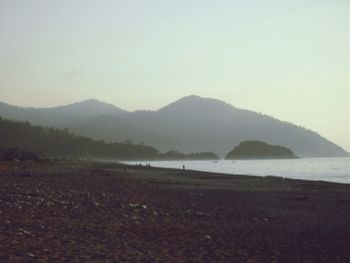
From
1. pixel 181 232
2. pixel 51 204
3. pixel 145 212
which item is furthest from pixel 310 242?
pixel 51 204

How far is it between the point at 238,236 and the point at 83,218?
5582 millimetres

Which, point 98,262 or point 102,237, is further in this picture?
point 102,237

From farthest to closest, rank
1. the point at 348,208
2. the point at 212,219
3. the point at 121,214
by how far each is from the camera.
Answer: the point at 348,208, the point at 212,219, the point at 121,214

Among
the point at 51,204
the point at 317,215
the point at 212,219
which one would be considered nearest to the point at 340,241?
the point at 212,219

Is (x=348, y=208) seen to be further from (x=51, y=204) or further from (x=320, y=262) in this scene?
(x=51, y=204)

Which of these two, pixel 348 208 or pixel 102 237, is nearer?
pixel 102 237

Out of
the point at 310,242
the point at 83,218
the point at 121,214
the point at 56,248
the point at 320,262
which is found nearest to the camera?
the point at 56,248

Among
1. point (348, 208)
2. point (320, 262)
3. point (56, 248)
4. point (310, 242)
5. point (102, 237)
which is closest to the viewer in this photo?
point (56, 248)

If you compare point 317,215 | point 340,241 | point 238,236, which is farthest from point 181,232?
point 317,215

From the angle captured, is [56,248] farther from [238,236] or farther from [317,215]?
[317,215]

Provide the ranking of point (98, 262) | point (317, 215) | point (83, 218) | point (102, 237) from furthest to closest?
1. point (317, 215)
2. point (83, 218)
3. point (102, 237)
4. point (98, 262)

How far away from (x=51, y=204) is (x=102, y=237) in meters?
6.12

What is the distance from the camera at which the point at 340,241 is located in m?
14.8

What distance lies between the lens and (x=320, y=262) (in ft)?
38.4
